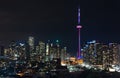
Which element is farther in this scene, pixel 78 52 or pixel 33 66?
pixel 78 52

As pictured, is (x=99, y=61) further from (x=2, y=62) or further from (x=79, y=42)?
(x=2, y=62)

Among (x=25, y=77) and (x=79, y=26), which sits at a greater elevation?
(x=79, y=26)

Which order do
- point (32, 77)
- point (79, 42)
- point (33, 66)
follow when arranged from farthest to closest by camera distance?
point (79, 42)
point (33, 66)
point (32, 77)

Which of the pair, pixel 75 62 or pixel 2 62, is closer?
pixel 2 62

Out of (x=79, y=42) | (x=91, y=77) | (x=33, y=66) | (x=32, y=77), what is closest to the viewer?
(x=91, y=77)

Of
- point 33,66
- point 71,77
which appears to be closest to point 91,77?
point 71,77

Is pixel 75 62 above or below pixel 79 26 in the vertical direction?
below

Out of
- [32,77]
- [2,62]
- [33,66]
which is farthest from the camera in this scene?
[2,62]

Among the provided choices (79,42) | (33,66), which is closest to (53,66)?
(33,66)

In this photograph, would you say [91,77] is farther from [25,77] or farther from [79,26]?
[79,26]
